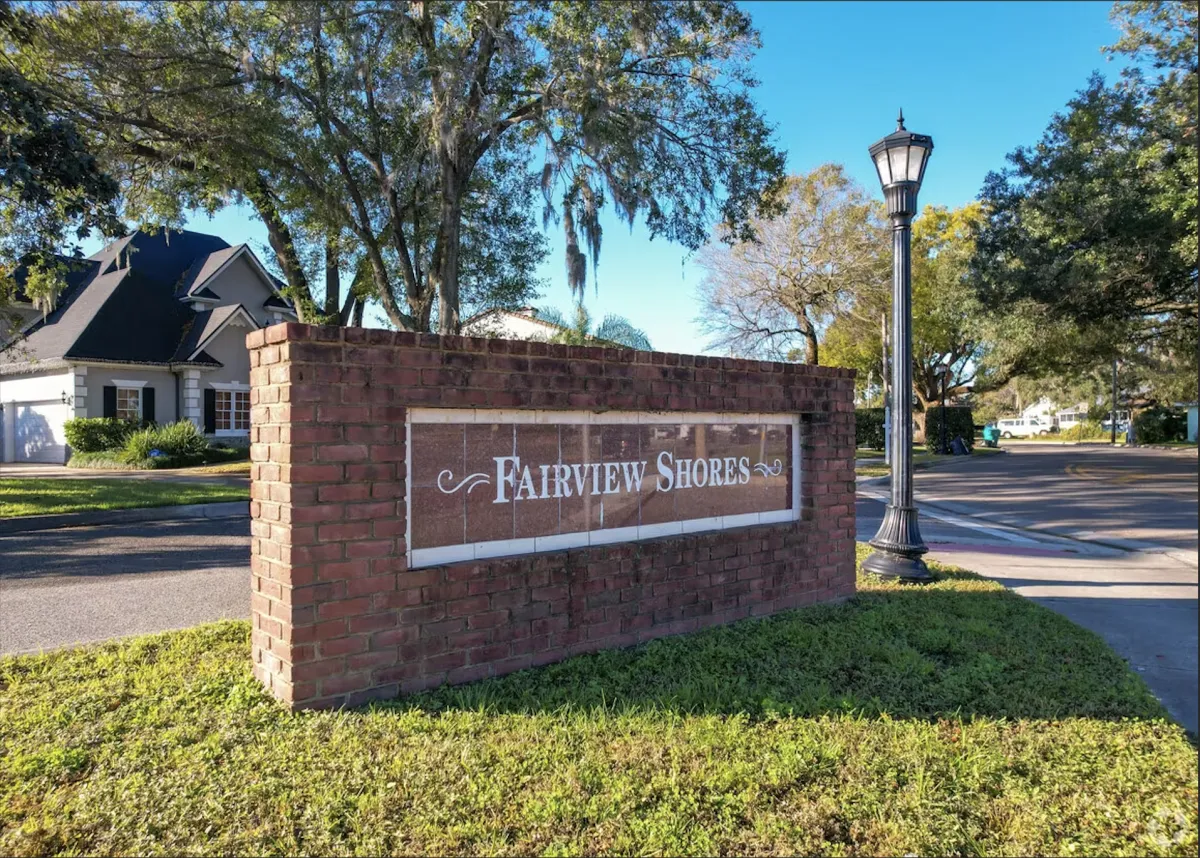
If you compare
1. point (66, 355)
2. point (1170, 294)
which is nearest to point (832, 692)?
point (1170, 294)

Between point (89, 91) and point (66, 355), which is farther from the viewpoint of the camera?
point (66, 355)

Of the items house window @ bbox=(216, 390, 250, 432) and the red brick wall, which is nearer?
the red brick wall

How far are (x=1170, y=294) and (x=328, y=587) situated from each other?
20.8 m

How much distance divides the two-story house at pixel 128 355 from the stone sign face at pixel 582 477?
21800mm

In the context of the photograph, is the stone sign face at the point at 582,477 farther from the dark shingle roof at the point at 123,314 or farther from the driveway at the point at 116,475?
the dark shingle roof at the point at 123,314

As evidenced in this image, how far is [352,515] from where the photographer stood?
3.48 meters

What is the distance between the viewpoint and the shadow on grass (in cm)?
365

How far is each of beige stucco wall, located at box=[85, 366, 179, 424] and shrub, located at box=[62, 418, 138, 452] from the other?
2.85 ft

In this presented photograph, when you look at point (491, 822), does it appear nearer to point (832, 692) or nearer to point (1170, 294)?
point (832, 692)

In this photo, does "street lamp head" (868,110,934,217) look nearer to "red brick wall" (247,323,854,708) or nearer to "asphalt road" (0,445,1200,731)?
"red brick wall" (247,323,854,708)

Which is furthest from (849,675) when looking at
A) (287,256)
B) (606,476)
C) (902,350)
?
(287,256)

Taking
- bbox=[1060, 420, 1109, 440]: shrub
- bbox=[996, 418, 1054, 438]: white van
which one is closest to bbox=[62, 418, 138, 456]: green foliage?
bbox=[1060, 420, 1109, 440]: shrub

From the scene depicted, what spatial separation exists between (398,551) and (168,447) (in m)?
20.4

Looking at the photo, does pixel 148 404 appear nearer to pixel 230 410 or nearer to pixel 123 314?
pixel 230 410
